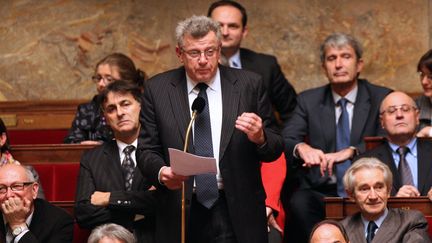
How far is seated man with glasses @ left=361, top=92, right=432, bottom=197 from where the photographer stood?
5254 millimetres

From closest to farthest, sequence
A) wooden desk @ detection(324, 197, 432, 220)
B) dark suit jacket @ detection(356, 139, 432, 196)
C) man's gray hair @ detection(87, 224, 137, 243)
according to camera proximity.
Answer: man's gray hair @ detection(87, 224, 137, 243) < wooden desk @ detection(324, 197, 432, 220) < dark suit jacket @ detection(356, 139, 432, 196)

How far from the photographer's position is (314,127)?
5.79 metres

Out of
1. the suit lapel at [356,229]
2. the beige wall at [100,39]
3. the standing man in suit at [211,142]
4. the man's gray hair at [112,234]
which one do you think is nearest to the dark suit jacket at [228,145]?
the standing man in suit at [211,142]

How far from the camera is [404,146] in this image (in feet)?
17.5

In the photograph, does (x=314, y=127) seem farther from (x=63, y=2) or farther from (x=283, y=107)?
(x=63, y=2)

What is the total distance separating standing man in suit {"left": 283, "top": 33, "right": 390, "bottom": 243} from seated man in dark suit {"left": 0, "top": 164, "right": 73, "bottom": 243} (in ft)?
4.16

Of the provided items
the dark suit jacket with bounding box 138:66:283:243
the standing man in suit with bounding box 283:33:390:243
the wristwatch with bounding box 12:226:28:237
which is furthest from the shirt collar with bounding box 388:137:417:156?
the wristwatch with bounding box 12:226:28:237

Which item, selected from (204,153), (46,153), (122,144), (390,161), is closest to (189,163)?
(204,153)

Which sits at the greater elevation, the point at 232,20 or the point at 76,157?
the point at 232,20

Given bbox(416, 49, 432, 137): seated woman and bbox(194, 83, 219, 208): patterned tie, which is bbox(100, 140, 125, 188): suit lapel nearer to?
bbox(194, 83, 219, 208): patterned tie

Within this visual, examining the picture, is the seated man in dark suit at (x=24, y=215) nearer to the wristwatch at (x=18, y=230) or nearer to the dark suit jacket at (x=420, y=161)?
the wristwatch at (x=18, y=230)

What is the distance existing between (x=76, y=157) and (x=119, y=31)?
154 centimetres

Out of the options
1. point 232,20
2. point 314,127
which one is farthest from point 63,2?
point 314,127

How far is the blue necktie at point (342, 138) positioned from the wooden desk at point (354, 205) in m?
0.71
